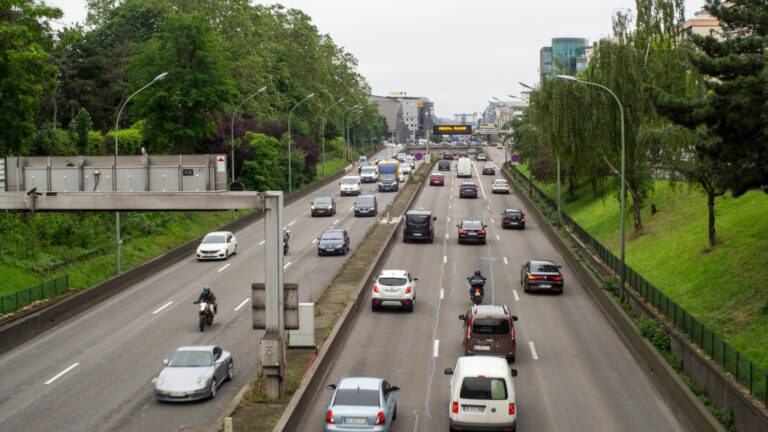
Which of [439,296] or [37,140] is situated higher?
[37,140]

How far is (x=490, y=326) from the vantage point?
2556 centimetres

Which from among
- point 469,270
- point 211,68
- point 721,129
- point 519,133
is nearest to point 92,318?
point 469,270

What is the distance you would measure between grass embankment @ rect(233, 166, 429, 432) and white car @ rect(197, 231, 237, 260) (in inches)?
276

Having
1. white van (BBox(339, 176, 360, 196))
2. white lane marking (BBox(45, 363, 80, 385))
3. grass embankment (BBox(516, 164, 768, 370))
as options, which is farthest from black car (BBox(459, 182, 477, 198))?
white lane marking (BBox(45, 363, 80, 385))

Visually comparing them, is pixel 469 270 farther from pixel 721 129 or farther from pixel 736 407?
pixel 736 407

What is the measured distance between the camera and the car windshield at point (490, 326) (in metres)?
25.5

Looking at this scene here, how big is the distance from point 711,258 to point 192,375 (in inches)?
852

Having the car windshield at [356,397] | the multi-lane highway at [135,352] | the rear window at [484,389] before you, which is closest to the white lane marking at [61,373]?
the multi-lane highway at [135,352]

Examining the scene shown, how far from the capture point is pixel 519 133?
288 feet

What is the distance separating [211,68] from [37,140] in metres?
14.1

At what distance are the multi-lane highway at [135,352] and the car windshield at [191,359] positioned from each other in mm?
979

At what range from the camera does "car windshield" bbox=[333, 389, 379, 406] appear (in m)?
18.2

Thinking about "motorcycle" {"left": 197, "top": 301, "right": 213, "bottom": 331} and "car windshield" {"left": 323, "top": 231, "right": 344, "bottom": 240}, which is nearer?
"motorcycle" {"left": 197, "top": 301, "right": 213, "bottom": 331}

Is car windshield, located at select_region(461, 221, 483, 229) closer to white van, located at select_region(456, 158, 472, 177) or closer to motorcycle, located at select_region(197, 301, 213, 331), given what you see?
motorcycle, located at select_region(197, 301, 213, 331)
